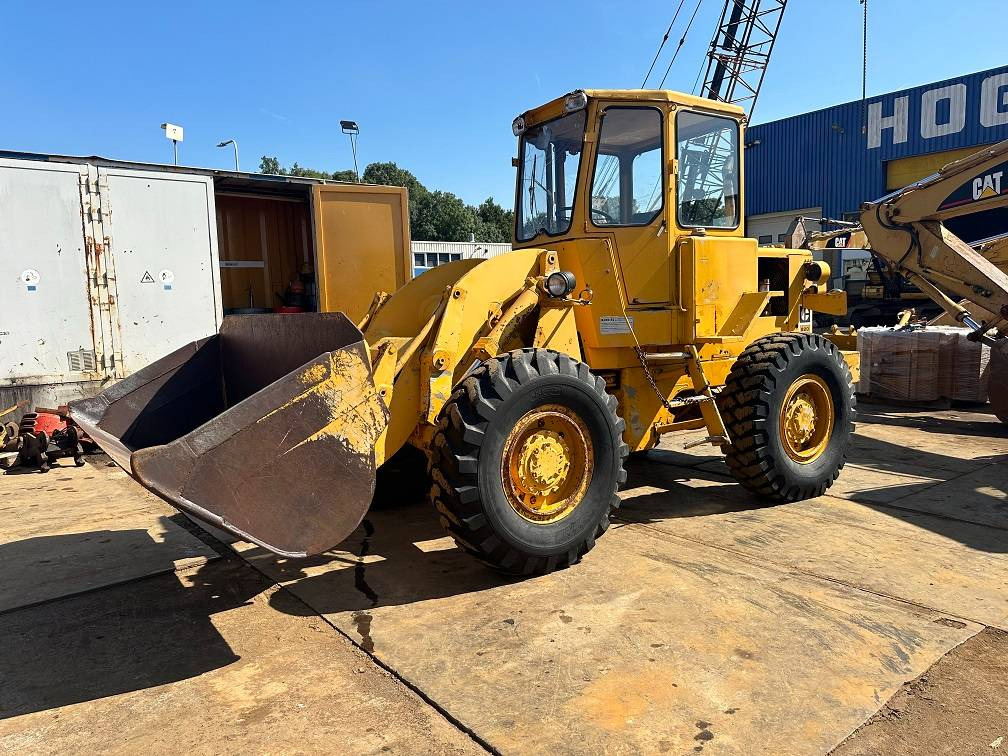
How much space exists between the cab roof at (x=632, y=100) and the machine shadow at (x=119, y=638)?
3.61 meters

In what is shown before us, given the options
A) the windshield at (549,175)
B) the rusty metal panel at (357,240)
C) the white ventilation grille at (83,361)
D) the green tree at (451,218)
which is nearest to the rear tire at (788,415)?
the windshield at (549,175)

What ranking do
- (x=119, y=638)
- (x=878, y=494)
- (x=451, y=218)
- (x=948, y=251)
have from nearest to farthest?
1. (x=119, y=638)
2. (x=878, y=494)
3. (x=948, y=251)
4. (x=451, y=218)

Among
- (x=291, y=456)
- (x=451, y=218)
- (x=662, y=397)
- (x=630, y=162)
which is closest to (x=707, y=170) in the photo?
(x=630, y=162)

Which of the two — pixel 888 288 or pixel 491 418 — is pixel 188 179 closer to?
pixel 491 418

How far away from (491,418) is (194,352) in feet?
7.24

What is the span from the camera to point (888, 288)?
18.6 m

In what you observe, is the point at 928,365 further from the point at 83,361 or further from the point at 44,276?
the point at 44,276

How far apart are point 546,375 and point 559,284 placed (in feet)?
2.58

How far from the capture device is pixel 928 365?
948cm

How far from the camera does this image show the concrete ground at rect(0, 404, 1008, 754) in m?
2.54

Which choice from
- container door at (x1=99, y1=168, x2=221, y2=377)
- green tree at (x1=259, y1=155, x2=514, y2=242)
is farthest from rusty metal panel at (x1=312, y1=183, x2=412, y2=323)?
green tree at (x1=259, y1=155, x2=514, y2=242)

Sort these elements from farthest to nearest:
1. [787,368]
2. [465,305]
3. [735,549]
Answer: [787,368] → [735,549] → [465,305]

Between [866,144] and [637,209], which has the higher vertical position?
[866,144]

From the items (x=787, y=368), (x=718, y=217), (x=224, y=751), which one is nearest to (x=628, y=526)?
(x=787, y=368)
